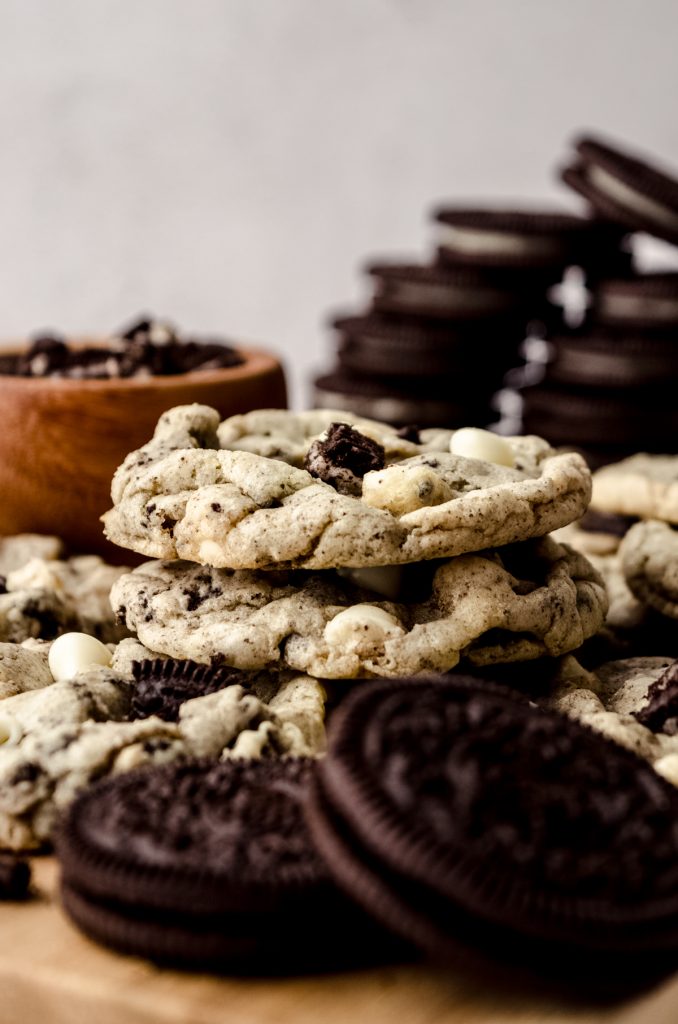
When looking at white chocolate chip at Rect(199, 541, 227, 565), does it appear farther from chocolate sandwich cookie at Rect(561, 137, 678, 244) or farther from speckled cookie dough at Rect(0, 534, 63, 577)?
chocolate sandwich cookie at Rect(561, 137, 678, 244)

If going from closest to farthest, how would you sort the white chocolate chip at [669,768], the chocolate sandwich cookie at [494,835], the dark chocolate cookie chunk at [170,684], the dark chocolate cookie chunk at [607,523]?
1. the chocolate sandwich cookie at [494,835]
2. the white chocolate chip at [669,768]
3. the dark chocolate cookie chunk at [170,684]
4. the dark chocolate cookie chunk at [607,523]

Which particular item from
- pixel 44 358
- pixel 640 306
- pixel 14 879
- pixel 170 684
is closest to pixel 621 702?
pixel 170 684

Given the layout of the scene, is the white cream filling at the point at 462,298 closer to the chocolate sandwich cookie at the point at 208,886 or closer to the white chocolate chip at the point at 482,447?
the white chocolate chip at the point at 482,447

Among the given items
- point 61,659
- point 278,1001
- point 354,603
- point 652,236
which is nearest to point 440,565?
point 354,603

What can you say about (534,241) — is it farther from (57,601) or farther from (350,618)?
(350,618)

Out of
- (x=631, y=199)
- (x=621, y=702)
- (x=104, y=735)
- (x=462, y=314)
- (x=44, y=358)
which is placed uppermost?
(x=631, y=199)

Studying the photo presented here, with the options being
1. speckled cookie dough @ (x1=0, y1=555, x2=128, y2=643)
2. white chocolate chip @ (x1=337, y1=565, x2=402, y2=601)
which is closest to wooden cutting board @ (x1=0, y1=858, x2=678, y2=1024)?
white chocolate chip @ (x1=337, y1=565, x2=402, y2=601)

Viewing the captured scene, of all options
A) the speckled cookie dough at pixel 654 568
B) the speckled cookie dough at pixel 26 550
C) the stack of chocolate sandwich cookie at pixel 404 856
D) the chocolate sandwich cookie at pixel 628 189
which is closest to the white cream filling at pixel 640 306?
the chocolate sandwich cookie at pixel 628 189

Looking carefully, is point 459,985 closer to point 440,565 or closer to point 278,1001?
point 278,1001
